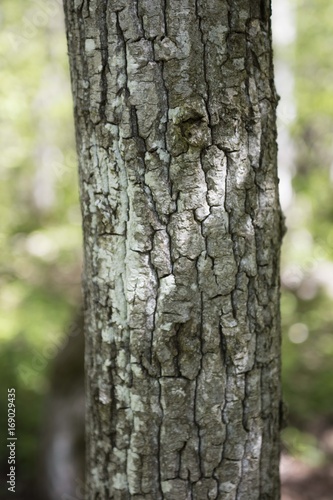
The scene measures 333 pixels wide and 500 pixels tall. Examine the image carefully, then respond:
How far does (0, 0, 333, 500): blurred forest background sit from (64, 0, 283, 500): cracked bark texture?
2197mm

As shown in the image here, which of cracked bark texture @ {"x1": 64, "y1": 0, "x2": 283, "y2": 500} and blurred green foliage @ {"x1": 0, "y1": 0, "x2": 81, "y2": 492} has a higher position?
blurred green foliage @ {"x1": 0, "y1": 0, "x2": 81, "y2": 492}

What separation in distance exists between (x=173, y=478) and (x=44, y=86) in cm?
873

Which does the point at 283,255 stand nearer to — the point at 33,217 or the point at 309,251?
the point at 309,251

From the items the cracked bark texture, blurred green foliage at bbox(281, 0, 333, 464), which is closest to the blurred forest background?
blurred green foliage at bbox(281, 0, 333, 464)

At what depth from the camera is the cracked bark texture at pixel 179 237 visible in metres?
1.26

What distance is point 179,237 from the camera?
1.31 metres

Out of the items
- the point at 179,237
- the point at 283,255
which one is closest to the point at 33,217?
the point at 283,255

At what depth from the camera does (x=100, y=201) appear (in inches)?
54.1

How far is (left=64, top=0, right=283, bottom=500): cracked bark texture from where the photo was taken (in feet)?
4.12

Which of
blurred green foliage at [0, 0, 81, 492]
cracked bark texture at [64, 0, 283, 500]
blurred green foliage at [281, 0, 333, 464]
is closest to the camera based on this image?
cracked bark texture at [64, 0, 283, 500]

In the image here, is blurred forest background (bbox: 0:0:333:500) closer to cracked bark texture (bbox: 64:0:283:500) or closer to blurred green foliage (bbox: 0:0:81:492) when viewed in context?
blurred green foliage (bbox: 0:0:81:492)

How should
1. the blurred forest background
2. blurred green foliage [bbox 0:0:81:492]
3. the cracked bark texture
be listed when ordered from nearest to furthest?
the cracked bark texture
the blurred forest background
blurred green foliage [bbox 0:0:81:492]

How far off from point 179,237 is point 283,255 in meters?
4.55

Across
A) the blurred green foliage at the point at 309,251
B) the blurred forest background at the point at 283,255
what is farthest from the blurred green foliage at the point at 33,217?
the blurred green foliage at the point at 309,251
